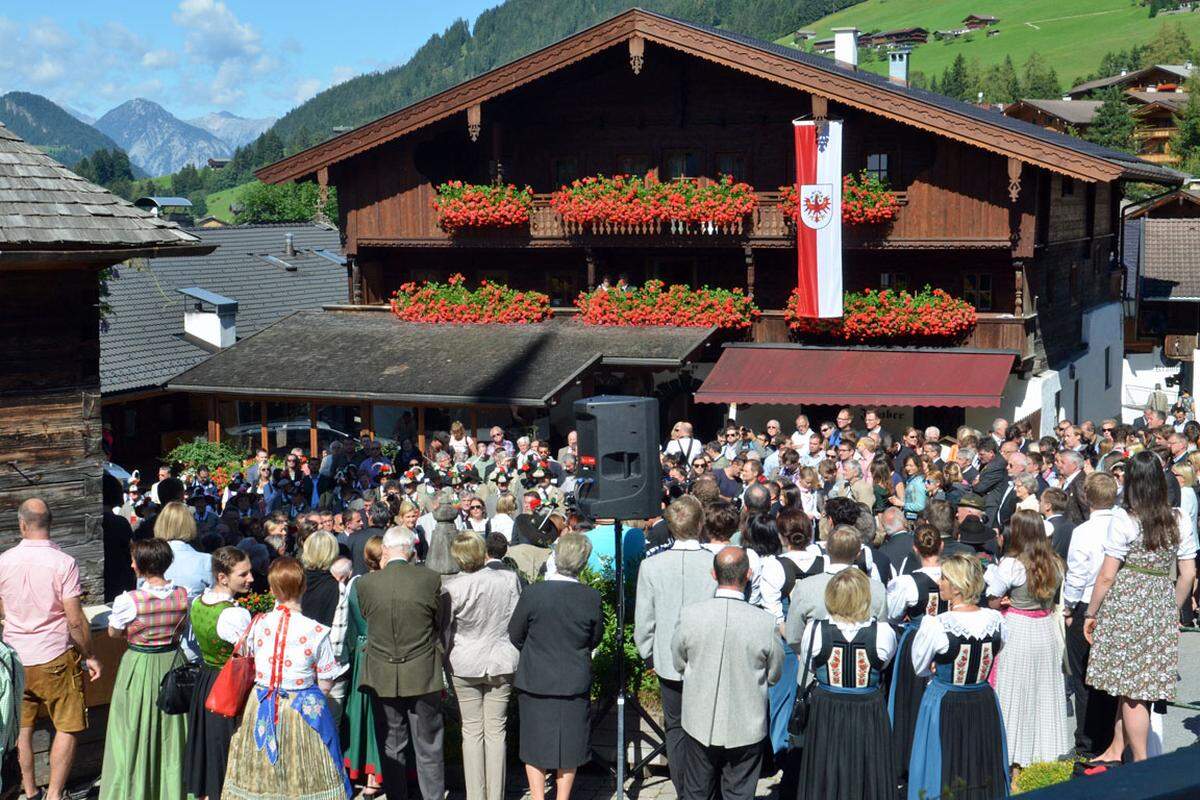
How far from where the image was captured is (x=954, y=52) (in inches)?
6009

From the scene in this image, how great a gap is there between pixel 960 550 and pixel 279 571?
4327mm

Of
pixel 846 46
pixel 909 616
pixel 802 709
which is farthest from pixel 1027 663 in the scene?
pixel 846 46

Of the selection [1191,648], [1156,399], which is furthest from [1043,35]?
[1191,648]

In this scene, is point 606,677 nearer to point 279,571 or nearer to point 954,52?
point 279,571

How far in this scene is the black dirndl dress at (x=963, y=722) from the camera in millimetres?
8008

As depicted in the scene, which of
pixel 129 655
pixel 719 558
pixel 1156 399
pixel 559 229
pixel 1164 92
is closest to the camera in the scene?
pixel 719 558

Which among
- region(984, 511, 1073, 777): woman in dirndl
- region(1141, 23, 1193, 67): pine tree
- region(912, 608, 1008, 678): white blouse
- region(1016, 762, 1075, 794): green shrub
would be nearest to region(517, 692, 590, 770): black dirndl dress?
region(912, 608, 1008, 678): white blouse

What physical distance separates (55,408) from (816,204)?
52.6ft

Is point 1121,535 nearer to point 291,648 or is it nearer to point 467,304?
point 291,648

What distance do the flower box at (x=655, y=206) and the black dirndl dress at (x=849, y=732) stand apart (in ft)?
61.1

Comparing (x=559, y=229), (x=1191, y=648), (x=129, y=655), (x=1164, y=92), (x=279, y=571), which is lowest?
(x=1191, y=648)

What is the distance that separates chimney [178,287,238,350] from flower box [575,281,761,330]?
32.5ft

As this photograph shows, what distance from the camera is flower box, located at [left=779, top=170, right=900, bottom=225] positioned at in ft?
81.9

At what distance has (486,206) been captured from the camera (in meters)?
27.5
